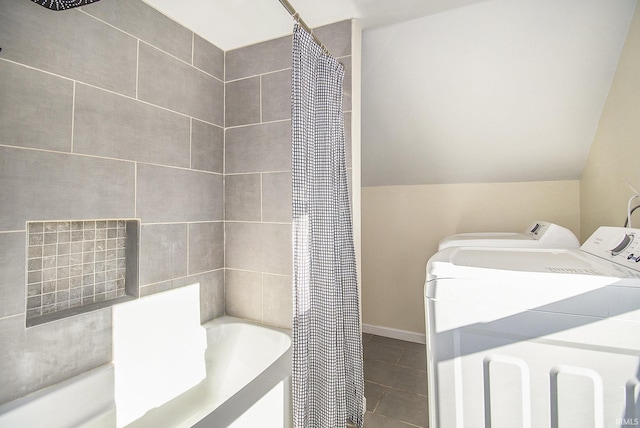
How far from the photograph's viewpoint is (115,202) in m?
1.40

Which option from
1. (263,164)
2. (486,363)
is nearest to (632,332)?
(486,363)

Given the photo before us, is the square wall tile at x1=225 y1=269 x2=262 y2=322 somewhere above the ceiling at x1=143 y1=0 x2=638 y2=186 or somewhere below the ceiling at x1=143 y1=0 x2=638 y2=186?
below

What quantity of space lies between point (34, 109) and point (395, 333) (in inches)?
113

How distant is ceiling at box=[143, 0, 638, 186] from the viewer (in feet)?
5.18

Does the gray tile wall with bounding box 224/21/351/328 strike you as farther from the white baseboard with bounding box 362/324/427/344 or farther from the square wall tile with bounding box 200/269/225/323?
the white baseboard with bounding box 362/324/427/344

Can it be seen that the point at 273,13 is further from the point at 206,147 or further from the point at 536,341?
the point at 536,341

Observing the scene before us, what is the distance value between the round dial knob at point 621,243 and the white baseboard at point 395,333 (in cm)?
185

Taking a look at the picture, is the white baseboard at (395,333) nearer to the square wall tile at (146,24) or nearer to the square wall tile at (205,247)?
the square wall tile at (205,247)

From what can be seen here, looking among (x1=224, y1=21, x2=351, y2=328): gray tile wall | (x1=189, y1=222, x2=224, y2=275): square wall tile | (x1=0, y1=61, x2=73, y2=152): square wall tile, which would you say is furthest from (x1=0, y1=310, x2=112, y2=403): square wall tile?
(x1=224, y1=21, x2=351, y2=328): gray tile wall

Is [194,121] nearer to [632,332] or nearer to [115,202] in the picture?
A: [115,202]

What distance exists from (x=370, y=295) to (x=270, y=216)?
1.53 meters

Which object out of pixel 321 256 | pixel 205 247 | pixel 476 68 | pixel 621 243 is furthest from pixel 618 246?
pixel 205 247

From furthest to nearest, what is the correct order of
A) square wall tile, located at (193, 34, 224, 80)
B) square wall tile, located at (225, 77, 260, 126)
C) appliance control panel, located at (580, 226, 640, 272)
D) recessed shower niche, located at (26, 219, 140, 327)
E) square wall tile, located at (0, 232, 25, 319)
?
square wall tile, located at (225, 77, 260, 126) → square wall tile, located at (193, 34, 224, 80) → recessed shower niche, located at (26, 219, 140, 327) → square wall tile, located at (0, 232, 25, 319) → appliance control panel, located at (580, 226, 640, 272)

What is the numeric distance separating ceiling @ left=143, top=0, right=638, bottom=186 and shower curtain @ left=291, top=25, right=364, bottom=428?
0.48 m
